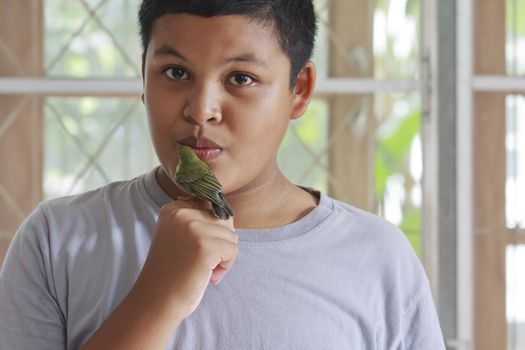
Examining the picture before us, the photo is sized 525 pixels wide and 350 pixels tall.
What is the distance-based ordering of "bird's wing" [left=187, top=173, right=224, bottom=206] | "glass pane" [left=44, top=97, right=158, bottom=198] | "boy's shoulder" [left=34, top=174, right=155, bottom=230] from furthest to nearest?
"glass pane" [left=44, top=97, right=158, bottom=198]
"boy's shoulder" [left=34, top=174, right=155, bottom=230]
"bird's wing" [left=187, top=173, right=224, bottom=206]

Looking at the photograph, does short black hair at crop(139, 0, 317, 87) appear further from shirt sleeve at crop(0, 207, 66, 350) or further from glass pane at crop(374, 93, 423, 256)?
glass pane at crop(374, 93, 423, 256)

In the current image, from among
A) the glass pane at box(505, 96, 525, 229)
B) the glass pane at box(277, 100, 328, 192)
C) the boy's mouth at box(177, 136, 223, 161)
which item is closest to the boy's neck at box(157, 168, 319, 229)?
the boy's mouth at box(177, 136, 223, 161)

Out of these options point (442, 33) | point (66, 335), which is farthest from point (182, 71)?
point (442, 33)

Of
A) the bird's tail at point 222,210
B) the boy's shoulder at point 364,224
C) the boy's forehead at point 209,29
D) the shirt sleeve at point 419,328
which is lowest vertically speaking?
the shirt sleeve at point 419,328

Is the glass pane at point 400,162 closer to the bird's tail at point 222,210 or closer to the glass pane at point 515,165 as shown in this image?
the glass pane at point 515,165

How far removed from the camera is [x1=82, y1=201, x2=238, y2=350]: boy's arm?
31.2 inches

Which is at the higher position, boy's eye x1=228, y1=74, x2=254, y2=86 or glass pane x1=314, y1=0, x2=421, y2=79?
glass pane x1=314, y1=0, x2=421, y2=79

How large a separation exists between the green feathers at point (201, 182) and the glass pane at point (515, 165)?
1.34m

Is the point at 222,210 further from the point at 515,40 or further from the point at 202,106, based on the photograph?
the point at 515,40

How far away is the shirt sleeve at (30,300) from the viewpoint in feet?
2.80

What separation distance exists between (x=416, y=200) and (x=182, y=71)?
1226 mm

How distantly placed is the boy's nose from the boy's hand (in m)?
0.08

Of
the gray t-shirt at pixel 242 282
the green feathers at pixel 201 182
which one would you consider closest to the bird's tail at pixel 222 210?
the green feathers at pixel 201 182

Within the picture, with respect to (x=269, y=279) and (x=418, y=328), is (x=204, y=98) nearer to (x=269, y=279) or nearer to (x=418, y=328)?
(x=269, y=279)
